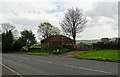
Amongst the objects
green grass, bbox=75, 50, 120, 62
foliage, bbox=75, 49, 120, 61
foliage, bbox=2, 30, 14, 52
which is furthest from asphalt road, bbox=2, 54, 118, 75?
foliage, bbox=2, 30, 14, 52

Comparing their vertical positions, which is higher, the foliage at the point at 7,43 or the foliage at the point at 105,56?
the foliage at the point at 7,43

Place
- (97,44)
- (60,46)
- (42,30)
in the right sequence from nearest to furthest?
1. (97,44)
2. (60,46)
3. (42,30)

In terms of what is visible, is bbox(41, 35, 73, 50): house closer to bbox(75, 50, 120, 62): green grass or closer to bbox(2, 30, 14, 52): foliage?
bbox(2, 30, 14, 52): foliage

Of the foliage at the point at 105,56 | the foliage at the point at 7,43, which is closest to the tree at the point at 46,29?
the foliage at the point at 7,43

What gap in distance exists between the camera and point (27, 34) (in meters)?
108

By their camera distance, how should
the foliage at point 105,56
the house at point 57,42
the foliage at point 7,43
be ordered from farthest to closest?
the foliage at point 7,43
the house at point 57,42
the foliage at point 105,56

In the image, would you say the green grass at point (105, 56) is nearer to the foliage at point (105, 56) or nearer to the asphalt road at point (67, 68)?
the foliage at point (105, 56)

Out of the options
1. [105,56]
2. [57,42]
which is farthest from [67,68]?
[57,42]

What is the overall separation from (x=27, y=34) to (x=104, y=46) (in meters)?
61.0

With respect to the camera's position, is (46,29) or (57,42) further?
(46,29)

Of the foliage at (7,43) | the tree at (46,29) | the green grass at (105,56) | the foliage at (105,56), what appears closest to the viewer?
the green grass at (105,56)

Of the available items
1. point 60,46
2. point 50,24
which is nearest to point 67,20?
point 60,46

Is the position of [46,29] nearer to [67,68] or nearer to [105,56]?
[105,56]

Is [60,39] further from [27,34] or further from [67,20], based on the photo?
[27,34]
